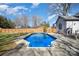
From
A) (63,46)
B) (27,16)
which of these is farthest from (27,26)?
(63,46)

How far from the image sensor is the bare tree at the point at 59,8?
1.71 m

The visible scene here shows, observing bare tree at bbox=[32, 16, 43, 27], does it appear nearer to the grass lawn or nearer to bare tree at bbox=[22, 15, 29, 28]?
bare tree at bbox=[22, 15, 29, 28]

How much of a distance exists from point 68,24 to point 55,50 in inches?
10.9

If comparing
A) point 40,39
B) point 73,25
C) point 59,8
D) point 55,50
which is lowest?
point 55,50

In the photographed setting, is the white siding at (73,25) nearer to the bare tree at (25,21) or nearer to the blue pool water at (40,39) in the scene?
the blue pool water at (40,39)

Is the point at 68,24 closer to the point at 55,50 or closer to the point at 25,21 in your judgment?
the point at 55,50

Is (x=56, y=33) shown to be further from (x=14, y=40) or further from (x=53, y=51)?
(x=14, y=40)

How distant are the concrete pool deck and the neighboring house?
78 millimetres

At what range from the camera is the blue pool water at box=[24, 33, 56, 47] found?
67.1 inches

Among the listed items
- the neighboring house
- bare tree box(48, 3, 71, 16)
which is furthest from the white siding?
bare tree box(48, 3, 71, 16)

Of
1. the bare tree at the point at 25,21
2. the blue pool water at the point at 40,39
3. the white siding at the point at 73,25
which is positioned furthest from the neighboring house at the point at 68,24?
the bare tree at the point at 25,21

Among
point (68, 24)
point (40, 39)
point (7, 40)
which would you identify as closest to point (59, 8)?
point (68, 24)

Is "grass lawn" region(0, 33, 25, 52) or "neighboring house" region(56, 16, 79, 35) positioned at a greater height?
"neighboring house" region(56, 16, 79, 35)

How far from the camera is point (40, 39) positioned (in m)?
1.71
